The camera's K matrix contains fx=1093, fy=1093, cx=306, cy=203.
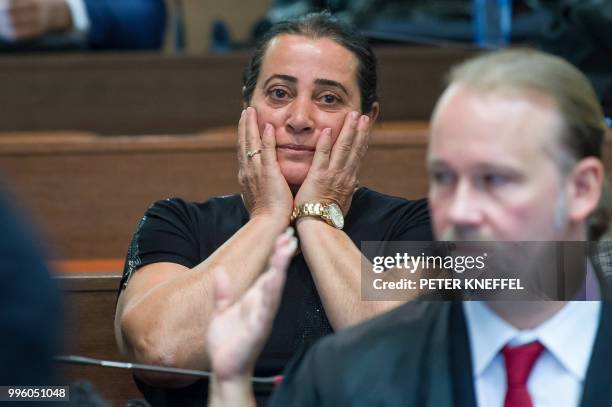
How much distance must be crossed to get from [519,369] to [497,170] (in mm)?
237

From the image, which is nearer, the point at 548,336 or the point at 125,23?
the point at 548,336

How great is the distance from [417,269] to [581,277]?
656mm

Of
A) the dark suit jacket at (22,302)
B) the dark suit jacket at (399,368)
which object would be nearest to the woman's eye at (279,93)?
the dark suit jacket at (399,368)

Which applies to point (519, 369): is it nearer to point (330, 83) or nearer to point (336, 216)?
point (336, 216)

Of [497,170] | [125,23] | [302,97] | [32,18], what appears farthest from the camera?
[125,23]

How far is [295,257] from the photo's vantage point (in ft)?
7.15

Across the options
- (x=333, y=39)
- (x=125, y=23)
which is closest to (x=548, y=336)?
(x=333, y=39)

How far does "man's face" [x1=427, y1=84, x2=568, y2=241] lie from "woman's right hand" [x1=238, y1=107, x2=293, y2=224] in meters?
0.90

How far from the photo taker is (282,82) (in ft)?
7.54

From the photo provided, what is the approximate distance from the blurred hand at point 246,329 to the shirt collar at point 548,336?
241 millimetres

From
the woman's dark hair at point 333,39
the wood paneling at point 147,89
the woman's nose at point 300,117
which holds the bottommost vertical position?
the woman's nose at point 300,117

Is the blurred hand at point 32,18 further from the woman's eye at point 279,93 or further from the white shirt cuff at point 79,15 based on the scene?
the woman's eye at point 279,93

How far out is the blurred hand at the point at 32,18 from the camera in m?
3.97

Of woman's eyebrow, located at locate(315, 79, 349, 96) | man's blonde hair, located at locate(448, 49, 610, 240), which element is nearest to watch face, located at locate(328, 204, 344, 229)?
woman's eyebrow, located at locate(315, 79, 349, 96)
